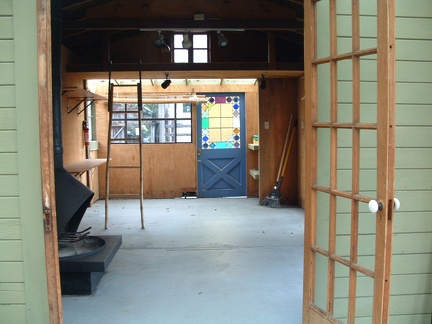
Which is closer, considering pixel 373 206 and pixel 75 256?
pixel 373 206

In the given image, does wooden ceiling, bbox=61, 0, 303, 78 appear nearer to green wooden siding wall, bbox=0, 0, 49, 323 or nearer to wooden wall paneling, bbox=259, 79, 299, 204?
wooden wall paneling, bbox=259, 79, 299, 204

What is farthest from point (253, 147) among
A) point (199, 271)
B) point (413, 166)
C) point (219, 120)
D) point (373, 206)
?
point (373, 206)

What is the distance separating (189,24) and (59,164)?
282cm

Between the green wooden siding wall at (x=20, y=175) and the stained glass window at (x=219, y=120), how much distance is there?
21.7 ft

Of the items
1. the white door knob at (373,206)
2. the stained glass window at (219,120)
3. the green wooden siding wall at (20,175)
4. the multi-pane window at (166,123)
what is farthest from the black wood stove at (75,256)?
the stained glass window at (219,120)

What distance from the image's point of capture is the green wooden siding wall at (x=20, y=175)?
229 centimetres

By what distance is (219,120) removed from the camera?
8.95 metres

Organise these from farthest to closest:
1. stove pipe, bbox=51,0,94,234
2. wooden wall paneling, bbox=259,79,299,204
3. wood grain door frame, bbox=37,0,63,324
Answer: wooden wall paneling, bbox=259,79,299,204 → stove pipe, bbox=51,0,94,234 → wood grain door frame, bbox=37,0,63,324

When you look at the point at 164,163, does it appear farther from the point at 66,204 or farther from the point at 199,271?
the point at 66,204

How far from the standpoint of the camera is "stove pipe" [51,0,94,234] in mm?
3658

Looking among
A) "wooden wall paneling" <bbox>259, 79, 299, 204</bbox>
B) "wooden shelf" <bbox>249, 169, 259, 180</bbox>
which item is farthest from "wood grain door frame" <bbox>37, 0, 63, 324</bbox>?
"wooden shelf" <bbox>249, 169, 259, 180</bbox>

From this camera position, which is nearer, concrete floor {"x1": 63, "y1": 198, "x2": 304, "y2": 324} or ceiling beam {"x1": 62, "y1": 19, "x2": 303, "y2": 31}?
concrete floor {"x1": 63, "y1": 198, "x2": 304, "y2": 324}

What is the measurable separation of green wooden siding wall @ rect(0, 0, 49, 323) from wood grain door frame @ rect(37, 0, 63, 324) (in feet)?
0.16

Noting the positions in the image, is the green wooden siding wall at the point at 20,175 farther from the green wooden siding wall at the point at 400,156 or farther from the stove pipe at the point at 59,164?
the green wooden siding wall at the point at 400,156
